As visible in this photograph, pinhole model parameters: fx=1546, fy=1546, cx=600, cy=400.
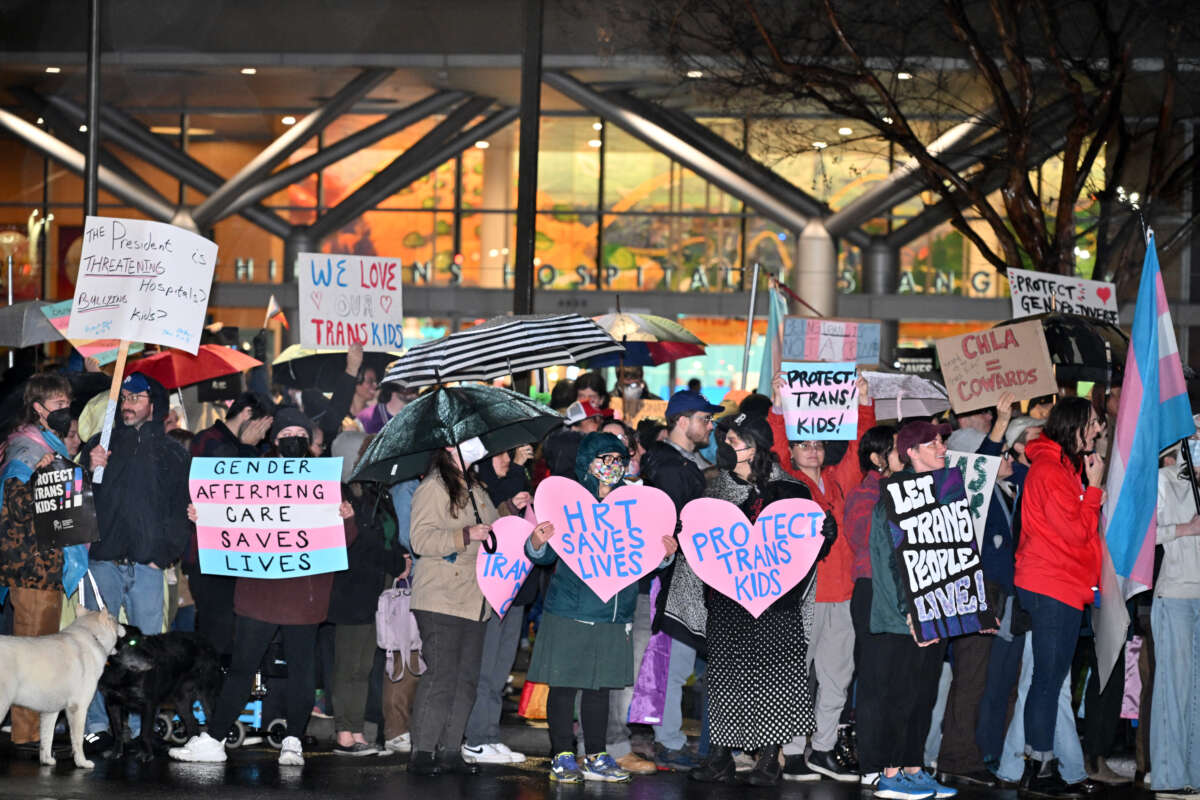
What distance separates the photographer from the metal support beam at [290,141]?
26.8m

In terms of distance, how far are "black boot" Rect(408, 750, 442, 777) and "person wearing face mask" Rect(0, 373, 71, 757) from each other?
224cm

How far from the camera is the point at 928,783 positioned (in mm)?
8250

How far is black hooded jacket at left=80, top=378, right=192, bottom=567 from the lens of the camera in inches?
349

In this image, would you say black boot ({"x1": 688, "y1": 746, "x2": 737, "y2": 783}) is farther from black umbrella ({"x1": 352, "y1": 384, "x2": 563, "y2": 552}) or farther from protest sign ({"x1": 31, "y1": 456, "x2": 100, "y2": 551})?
protest sign ({"x1": 31, "y1": 456, "x2": 100, "y2": 551})

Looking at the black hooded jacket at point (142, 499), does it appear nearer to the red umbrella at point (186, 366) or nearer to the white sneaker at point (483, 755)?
the white sneaker at point (483, 755)

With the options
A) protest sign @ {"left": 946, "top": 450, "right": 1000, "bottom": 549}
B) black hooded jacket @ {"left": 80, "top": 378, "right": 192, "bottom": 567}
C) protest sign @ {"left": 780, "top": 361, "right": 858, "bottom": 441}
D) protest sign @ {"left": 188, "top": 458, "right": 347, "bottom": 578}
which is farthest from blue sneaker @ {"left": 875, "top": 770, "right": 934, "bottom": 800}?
→ black hooded jacket @ {"left": 80, "top": 378, "right": 192, "bottom": 567}

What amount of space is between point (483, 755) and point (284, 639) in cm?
133

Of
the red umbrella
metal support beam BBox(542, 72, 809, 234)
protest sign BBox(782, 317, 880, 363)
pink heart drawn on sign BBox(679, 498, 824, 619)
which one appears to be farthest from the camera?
metal support beam BBox(542, 72, 809, 234)

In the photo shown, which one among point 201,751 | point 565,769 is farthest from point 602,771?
point 201,751

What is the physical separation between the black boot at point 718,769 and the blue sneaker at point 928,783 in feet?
3.10

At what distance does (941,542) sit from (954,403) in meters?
2.04

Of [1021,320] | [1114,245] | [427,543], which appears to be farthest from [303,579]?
[1114,245]

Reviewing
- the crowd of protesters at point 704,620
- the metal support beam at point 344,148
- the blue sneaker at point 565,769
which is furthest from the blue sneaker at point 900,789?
the metal support beam at point 344,148

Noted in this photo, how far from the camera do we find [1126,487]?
27.0 ft
